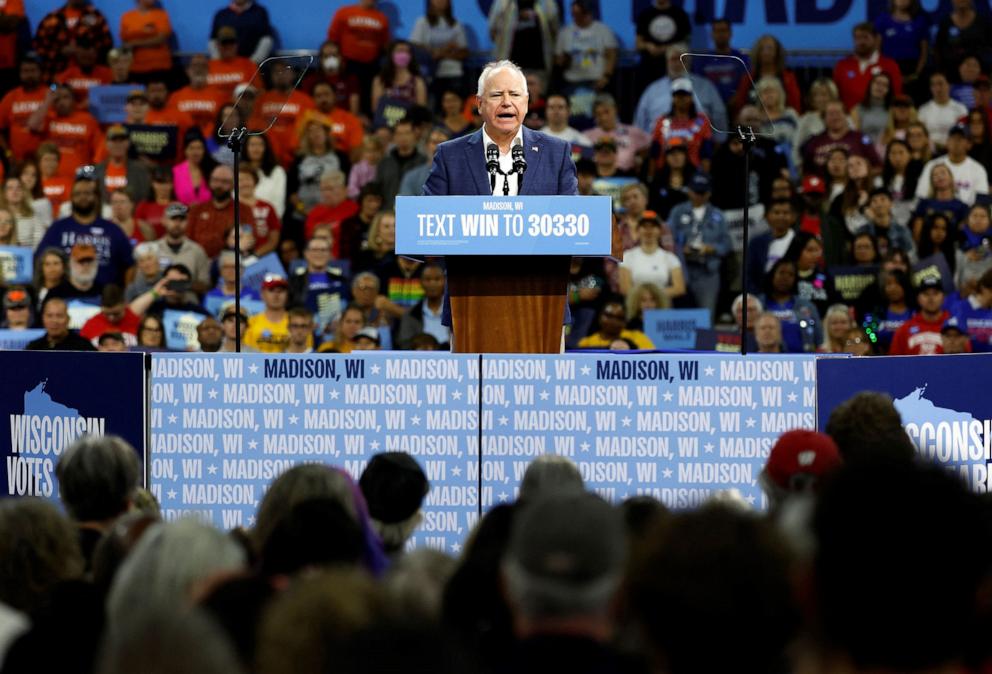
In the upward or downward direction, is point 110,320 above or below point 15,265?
below

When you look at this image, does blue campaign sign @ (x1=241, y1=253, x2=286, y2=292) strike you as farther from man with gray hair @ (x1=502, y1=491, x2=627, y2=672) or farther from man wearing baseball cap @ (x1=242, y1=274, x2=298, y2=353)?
man with gray hair @ (x1=502, y1=491, x2=627, y2=672)

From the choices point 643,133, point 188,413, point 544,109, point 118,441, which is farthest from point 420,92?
point 118,441

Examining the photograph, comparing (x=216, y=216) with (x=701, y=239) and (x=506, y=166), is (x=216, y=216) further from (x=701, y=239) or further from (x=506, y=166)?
(x=506, y=166)

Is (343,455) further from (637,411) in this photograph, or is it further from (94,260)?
(94,260)

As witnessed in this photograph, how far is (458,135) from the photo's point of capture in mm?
12977

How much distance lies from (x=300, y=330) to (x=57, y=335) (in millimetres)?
1599

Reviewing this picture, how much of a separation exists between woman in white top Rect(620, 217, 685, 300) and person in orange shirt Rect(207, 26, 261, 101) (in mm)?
4342

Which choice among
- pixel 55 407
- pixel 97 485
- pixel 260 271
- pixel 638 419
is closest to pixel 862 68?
pixel 260 271

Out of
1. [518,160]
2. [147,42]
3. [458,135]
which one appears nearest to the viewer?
[518,160]

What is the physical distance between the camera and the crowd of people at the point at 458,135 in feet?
35.4

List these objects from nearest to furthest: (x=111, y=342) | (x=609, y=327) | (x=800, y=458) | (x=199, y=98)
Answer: (x=800, y=458) → (x=111, y=342) → (x=609, y=327) → (x=199, y=98)

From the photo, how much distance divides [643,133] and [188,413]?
724cm

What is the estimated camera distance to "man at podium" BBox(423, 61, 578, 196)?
21.0 ft

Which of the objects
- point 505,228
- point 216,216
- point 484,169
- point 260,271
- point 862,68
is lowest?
point 505,228
